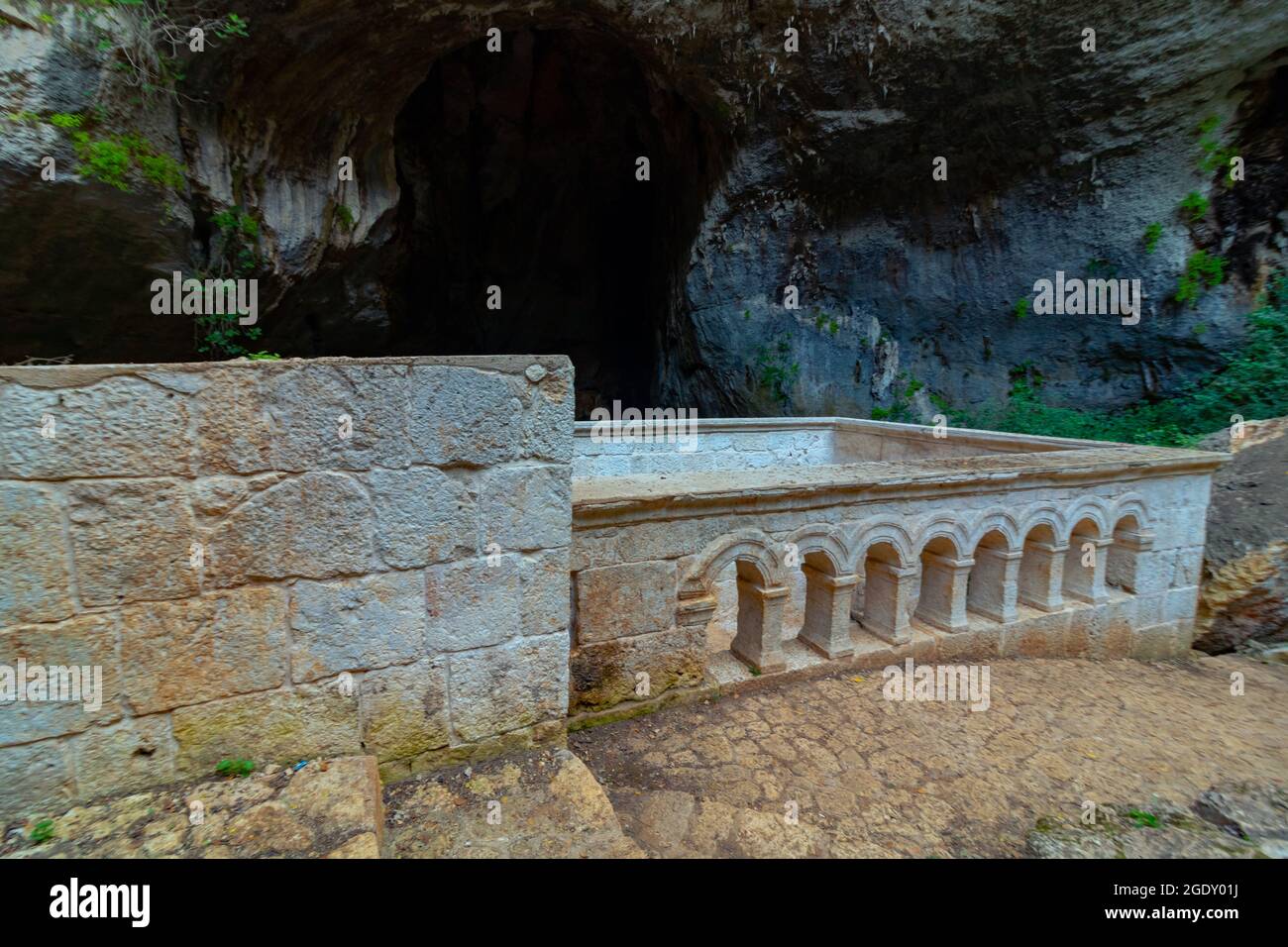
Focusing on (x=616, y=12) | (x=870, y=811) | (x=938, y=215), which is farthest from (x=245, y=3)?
(x=938, y=215)

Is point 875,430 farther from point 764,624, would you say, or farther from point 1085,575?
point 764,624

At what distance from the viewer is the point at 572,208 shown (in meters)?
15.4

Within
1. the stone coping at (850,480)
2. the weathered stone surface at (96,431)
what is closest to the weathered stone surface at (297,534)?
the weathered stone surface at (96,431)

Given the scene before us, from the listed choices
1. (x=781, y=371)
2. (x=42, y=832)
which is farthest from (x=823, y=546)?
(x=781, y=371)

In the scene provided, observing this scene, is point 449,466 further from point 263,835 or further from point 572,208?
point 572,208

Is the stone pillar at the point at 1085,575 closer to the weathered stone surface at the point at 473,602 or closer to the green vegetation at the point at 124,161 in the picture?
the weathered stone surface at the point at 473,602

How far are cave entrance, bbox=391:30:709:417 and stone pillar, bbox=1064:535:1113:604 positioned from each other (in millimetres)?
10060

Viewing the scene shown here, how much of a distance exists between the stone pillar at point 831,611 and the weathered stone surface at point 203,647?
2357 mm

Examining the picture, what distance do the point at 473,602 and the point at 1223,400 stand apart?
11.6 metres

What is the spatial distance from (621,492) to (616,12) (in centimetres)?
887

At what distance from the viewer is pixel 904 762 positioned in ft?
8.24

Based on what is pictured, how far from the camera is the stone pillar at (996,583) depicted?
3.48 m

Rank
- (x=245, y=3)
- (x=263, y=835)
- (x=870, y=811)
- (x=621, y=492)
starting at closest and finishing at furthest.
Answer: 1. (x=263, y=835)
2. (x=870, y=811)
3. (x=621, y=492)
4. (x=245, y=3)

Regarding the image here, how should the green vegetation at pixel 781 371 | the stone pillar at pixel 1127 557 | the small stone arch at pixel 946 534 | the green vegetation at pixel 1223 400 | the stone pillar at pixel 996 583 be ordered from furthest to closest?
1. the green vegetation at pixel 781 371
2. the green vegetation at pixel 1223 400
3. the stone pillar at pixel 1127 557
4. the stone pillar at pixel 996 583
5. the small stone arch at pixel 946 534
